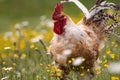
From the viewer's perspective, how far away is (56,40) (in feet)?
24.7

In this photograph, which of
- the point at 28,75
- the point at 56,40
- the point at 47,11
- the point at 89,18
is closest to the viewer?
the point at 56,40

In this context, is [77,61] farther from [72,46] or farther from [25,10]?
[25,10]

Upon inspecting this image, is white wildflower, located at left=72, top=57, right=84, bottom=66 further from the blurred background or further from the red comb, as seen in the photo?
the blurred background

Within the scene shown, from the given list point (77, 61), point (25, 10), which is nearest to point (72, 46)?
point (77, 61)

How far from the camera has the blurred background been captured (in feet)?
85.4

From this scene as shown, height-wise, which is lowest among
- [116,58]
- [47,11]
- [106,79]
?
[106,79]

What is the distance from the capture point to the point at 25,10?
27.2m

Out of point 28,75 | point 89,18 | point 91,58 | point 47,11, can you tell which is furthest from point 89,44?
point 47,11

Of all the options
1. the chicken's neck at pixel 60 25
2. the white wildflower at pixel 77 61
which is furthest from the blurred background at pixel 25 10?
the white wildflower at pixel 77 61

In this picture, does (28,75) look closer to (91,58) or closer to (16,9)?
(91,58)

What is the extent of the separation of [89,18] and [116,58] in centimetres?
117

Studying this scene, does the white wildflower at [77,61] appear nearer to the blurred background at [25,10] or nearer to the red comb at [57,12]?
the red comb at [57,12]

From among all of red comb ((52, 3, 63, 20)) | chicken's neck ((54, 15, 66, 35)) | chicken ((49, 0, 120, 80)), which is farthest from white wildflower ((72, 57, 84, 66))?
red comb ((52, 3, 63, 20))

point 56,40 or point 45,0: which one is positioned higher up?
point 45,0
